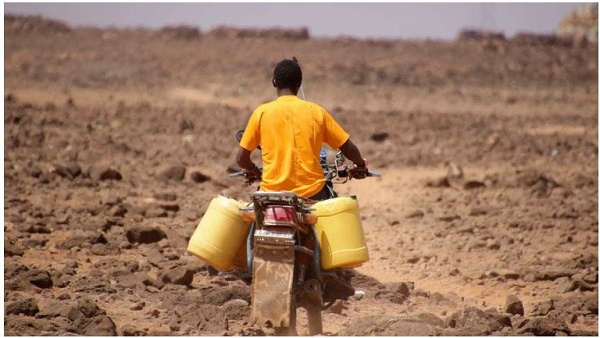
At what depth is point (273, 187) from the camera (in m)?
5.51

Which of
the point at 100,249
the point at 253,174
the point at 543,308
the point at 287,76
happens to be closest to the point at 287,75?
the point at 287,76

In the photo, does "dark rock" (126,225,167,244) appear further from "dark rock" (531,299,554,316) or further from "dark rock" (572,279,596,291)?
"dark rock" (572,279,596,291)

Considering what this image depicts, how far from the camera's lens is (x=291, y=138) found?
17.9 feet

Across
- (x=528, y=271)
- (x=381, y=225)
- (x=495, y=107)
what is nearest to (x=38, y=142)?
(x=381, y=225)

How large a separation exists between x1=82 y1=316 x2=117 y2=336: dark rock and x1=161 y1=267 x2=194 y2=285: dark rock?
1299mm

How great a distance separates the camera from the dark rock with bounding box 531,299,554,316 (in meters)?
7.16

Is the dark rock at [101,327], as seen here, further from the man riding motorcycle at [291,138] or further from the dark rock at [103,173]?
the dark rock at [103,173]

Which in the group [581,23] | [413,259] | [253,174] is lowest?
[413,259]

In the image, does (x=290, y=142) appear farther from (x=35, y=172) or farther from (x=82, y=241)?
(x=35, y=172)

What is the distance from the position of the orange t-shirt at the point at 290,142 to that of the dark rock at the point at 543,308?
245 centimetres

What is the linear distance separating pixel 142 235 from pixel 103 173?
344 cm

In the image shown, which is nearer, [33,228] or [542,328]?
[542,328]

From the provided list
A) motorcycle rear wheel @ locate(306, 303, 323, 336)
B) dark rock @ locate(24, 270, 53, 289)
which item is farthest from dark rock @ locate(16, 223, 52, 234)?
motorcycle rear wheel @ locate(306, 303, 323, 336)

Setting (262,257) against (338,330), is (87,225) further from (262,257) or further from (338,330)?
(262,257)
